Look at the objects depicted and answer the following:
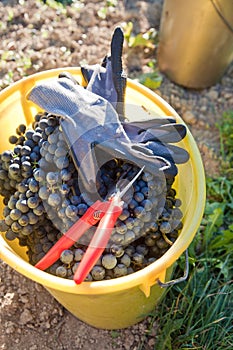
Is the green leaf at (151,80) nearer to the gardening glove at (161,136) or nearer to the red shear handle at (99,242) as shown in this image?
the gardening glove at (161,136)

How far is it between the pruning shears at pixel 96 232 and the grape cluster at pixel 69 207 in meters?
0.02

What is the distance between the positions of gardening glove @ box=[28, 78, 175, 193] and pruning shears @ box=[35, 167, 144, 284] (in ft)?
0.12

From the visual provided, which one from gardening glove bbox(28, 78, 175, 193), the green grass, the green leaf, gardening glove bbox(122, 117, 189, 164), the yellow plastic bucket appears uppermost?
gardening glove bbox(28, 78, 175, 193)

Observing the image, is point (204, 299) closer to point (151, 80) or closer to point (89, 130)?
point (89, 130)

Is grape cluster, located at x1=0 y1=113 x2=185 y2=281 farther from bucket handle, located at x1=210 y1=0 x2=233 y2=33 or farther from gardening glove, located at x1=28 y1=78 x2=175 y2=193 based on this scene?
bucket handle, located at x1=210 y1=0 x2=233 y2=33

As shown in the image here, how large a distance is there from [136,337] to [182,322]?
12 centimetres

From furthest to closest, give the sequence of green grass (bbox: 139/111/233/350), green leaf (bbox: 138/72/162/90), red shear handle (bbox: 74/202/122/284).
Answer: green leaf (bbox: 138/72/162/90) → green grass (bbox: 139/111/233/350) → red shear handle (bbox: 74/202/122/284)

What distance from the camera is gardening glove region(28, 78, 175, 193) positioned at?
0.89 meters

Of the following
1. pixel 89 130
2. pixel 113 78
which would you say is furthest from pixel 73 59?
pixel 89 130

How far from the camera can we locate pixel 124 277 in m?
0.82

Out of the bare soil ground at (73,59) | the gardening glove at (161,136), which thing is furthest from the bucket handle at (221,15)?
the gardening glove at (161,136)

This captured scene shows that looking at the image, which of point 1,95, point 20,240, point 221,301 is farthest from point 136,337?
point 1,95

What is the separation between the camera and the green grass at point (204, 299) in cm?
114

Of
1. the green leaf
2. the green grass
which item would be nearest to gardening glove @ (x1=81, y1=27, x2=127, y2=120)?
the green grass
